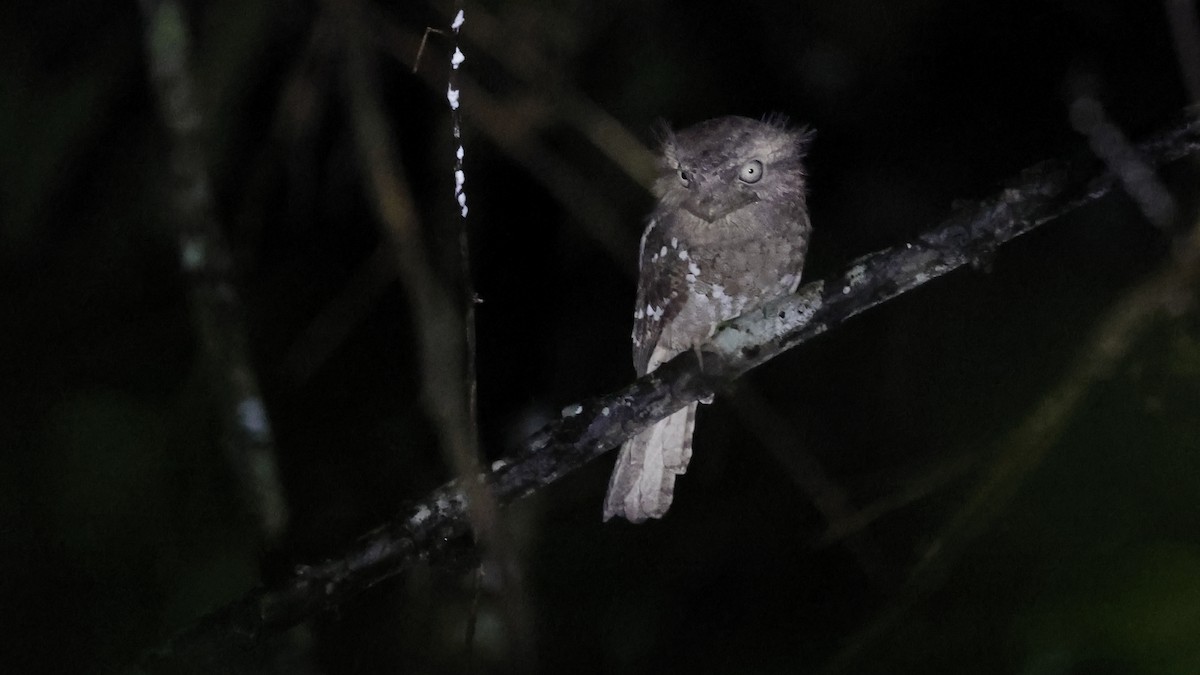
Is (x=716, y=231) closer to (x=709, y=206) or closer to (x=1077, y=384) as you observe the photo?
(x=709, y=206)

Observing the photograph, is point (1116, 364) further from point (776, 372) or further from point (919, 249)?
point (776, 372)

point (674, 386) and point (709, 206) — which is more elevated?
point (709, 206)

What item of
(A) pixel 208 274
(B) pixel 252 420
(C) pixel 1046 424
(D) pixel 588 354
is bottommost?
(C) pixel 1046 424

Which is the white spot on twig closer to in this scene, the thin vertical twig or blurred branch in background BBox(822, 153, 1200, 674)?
the thin vertical twig

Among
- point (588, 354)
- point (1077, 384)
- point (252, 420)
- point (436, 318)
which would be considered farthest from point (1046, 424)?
point (252, 420)

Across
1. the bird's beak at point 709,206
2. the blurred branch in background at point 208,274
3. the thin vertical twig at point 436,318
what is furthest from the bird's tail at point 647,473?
the blurred branch in background at point 208,274

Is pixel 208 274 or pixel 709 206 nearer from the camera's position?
pixel 208 274

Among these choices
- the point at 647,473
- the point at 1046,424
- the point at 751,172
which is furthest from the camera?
the point at 751,172

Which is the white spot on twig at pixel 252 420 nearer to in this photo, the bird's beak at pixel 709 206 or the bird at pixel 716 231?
the bird at pixel 716 231
